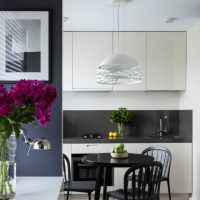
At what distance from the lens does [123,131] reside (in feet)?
18.7

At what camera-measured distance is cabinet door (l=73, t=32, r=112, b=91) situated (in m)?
5.38

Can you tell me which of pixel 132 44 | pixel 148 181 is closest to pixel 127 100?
pixel 132 44

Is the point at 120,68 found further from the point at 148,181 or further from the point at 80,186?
the point at 80,186

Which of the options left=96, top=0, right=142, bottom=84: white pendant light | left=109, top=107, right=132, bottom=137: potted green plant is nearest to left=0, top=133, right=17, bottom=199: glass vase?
left=96, top=0, right=142, bottom=84: white pendant light

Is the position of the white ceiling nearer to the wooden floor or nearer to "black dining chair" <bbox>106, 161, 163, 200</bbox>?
"black dining chair" <bbox>106, 161, 163, 200</bbox>

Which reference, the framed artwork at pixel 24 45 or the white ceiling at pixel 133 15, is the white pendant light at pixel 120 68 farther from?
the framed artwork at pixel 24 45

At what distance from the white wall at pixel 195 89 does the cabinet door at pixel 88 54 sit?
120 centimetres

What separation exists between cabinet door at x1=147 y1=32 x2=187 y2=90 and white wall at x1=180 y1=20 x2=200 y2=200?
13cm

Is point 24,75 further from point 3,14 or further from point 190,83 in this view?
point 190,83

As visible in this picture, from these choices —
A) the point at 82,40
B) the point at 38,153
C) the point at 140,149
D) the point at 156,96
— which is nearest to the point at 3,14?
the point at 38,153

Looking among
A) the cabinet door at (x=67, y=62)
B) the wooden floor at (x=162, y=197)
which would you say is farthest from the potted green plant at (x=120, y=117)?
the wooden floor at (x=162, y=197)

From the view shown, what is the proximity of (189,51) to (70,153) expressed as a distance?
2.30 metres

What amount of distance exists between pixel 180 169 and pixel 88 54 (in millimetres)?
2191

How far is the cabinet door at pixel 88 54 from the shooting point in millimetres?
5379
